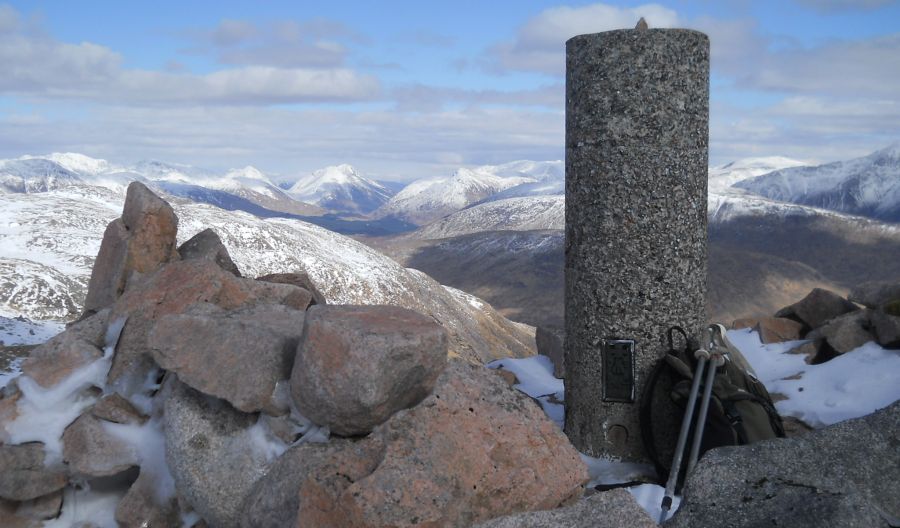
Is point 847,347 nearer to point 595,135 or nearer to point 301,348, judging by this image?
point 595,135

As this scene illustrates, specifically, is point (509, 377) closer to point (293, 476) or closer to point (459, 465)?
point (459, 465)

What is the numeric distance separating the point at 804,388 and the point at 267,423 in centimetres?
648

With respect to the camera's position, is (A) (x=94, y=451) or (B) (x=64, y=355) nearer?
(A) (x=94, y=451)

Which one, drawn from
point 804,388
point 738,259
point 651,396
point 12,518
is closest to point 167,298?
point 12,518

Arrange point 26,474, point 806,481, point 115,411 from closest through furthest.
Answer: point 806,481 → point 26,474 → point 115,411

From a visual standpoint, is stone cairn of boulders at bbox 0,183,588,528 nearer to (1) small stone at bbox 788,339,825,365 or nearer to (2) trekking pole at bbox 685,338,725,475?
(2) trekking pole at bbox 685,338,725,475

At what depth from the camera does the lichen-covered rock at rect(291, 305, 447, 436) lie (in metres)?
5.55

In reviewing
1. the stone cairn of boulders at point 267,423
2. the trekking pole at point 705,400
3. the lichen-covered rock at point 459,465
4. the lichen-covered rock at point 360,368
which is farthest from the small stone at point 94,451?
the trekking pole at point 705,400

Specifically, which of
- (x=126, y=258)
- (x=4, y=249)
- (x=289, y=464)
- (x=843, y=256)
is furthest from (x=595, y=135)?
(x=843, y=256)

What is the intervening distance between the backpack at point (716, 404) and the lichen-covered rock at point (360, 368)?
2621 millimetres

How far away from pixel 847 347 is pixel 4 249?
51.0m

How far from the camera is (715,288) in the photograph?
91875mm

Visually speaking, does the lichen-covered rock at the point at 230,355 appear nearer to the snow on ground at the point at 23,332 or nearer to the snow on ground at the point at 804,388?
the snow on ground at the point at 804,388

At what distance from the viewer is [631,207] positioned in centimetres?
740
